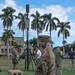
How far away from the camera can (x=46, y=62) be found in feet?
20.5

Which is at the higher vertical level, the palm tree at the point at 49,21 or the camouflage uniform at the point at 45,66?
the palm tree at the point at 49,21

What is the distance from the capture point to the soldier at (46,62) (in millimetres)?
6176

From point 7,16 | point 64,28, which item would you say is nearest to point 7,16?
point 7,16

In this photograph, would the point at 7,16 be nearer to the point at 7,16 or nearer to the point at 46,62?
the point at 7,16

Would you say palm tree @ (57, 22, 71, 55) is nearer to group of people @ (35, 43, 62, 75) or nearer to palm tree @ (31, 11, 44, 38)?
palm tree @ (31, 11, 44, 38)

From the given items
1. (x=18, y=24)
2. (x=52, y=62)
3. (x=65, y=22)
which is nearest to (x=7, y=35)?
(x=18, y=24)

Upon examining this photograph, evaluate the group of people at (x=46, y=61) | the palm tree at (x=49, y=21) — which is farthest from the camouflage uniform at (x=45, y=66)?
the palm tree at (x=49, y=21)

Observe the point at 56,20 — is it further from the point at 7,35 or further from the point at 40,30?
the point at 7,35

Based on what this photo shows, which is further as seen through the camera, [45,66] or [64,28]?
[64,28]

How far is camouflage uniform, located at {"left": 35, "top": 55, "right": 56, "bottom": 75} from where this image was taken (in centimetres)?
623

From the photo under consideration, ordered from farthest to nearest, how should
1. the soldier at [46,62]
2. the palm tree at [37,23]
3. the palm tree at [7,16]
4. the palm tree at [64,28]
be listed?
1. the palm tree at [64,28]
2. the palm tree at [37,23]
3. the palm tree at [7,16]
4. the soldier at [46,62]

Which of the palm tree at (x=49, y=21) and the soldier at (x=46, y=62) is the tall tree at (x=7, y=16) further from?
the soldier at (x=46, y=62)

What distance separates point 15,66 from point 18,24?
82666 mm

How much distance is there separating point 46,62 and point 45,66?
7cm
